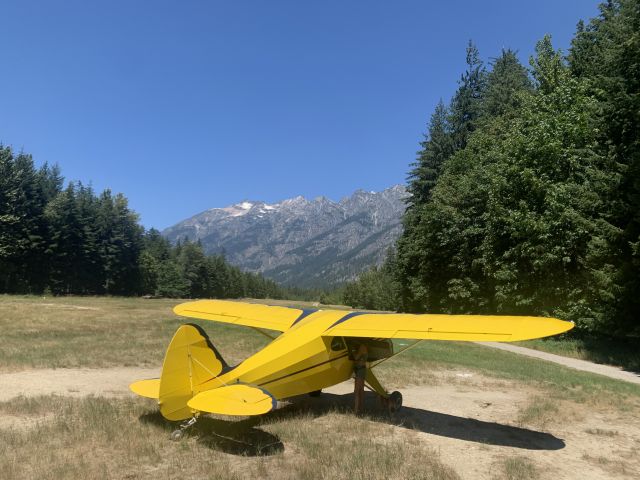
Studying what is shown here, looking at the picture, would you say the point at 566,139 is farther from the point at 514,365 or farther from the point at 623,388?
the point at 623,388

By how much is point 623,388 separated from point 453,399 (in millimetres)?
6514

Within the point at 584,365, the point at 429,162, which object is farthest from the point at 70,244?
the point at 584,365

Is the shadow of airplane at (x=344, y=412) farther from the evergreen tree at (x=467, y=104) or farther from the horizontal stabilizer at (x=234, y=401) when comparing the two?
the evergreen tree at (x=467, y=104)

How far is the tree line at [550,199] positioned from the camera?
21016mm

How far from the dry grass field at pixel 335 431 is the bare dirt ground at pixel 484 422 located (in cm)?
4

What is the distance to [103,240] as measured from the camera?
91.4 metres

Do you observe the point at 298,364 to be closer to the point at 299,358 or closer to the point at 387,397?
the point at 299,358

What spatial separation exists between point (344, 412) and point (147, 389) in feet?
16.3

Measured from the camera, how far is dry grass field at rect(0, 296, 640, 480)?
749 centimetres

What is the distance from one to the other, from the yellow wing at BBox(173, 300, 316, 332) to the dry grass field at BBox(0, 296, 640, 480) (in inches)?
90.3

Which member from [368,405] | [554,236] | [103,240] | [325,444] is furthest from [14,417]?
[103,240]

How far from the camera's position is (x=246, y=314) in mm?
13445

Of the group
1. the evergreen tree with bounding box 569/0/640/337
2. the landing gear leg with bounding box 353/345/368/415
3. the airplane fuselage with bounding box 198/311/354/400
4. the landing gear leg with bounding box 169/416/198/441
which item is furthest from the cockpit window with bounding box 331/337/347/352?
the evergreen tree with bounding box 569/0/640/337

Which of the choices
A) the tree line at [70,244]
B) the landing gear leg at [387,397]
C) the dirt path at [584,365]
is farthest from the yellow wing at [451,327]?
the tree line at [70,244]
